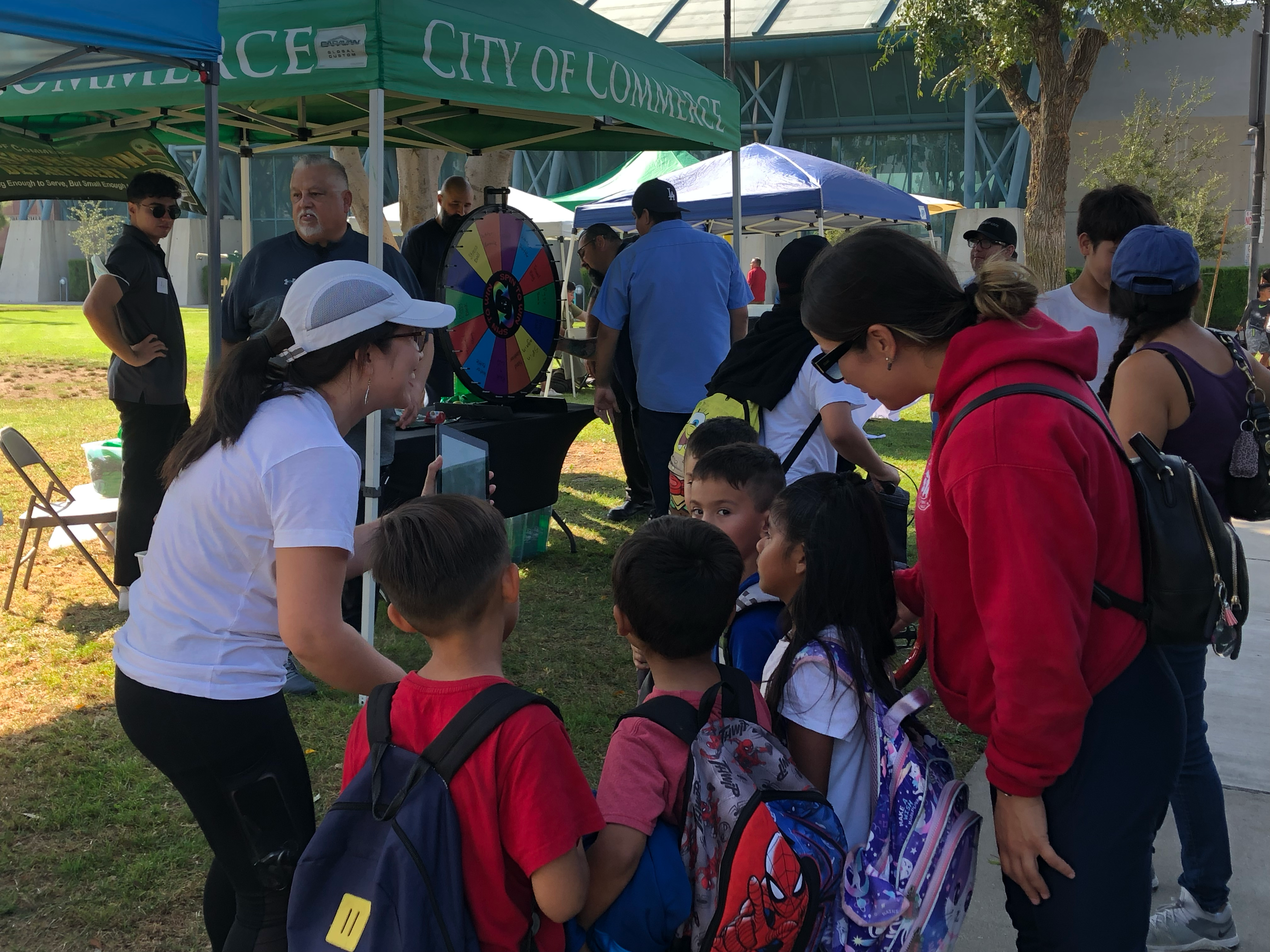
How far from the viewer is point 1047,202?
14.4 m

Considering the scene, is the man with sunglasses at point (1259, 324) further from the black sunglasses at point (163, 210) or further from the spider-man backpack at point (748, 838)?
the spider-man backpack at point (748, 838)

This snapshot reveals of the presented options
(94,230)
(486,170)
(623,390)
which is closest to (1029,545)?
(623,390)

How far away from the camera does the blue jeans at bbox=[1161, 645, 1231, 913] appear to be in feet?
8.37

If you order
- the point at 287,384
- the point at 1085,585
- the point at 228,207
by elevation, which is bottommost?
the point at 1085,585

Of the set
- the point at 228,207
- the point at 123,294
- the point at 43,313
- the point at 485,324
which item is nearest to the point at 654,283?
the point at 485,324

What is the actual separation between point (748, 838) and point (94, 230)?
49.0 meters

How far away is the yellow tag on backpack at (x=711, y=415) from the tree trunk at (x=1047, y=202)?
11.9 m

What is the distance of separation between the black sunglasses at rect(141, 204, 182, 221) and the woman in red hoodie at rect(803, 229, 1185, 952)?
4.44 m

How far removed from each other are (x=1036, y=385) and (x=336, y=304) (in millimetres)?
1240

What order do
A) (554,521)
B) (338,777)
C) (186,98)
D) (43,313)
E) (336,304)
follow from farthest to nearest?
(43,313) < (554,521) < (186,98) < (338,777) < (336,304)

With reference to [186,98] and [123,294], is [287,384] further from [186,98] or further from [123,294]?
[123,294]

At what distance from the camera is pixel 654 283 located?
539cm

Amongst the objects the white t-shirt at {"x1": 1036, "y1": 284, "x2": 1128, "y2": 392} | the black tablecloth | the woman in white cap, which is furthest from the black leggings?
the black tablecloth

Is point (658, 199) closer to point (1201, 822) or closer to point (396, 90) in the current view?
point (396, 90)
